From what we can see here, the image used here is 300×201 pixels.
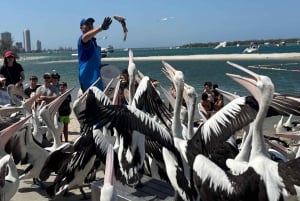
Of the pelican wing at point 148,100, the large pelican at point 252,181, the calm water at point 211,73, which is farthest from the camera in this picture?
the calm water at point 211,73

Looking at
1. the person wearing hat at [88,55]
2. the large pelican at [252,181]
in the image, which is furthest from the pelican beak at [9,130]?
the large pelican at [252,181]

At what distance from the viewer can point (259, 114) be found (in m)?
3.76

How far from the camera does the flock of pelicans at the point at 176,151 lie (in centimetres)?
333

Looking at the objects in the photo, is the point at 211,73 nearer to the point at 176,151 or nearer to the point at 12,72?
the point at 12,72

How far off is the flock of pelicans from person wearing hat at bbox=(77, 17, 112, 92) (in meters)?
0.36

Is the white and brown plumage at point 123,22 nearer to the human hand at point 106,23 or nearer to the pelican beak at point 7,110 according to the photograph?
the human hand at point 106,23

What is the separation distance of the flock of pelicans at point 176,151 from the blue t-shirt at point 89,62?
0.35 m

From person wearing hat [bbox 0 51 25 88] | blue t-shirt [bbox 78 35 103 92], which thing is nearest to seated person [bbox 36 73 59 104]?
person wearing hat [bbox 0 51 25 88]

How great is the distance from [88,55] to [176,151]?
2063 mm

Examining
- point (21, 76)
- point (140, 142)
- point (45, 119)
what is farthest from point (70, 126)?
point (140, 142)

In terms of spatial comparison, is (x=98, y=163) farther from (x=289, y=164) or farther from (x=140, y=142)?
(x=289, y=164)

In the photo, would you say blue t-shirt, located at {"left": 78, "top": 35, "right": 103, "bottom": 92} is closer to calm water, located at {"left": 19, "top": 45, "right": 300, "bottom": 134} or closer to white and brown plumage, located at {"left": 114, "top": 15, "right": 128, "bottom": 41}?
white and brown plumage, located at {"left": 114, "top": 15, "right": 128, "bottom": 41}

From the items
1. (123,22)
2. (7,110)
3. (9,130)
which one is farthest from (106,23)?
(7,110)

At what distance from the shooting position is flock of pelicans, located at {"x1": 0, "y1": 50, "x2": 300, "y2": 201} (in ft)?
10.9
